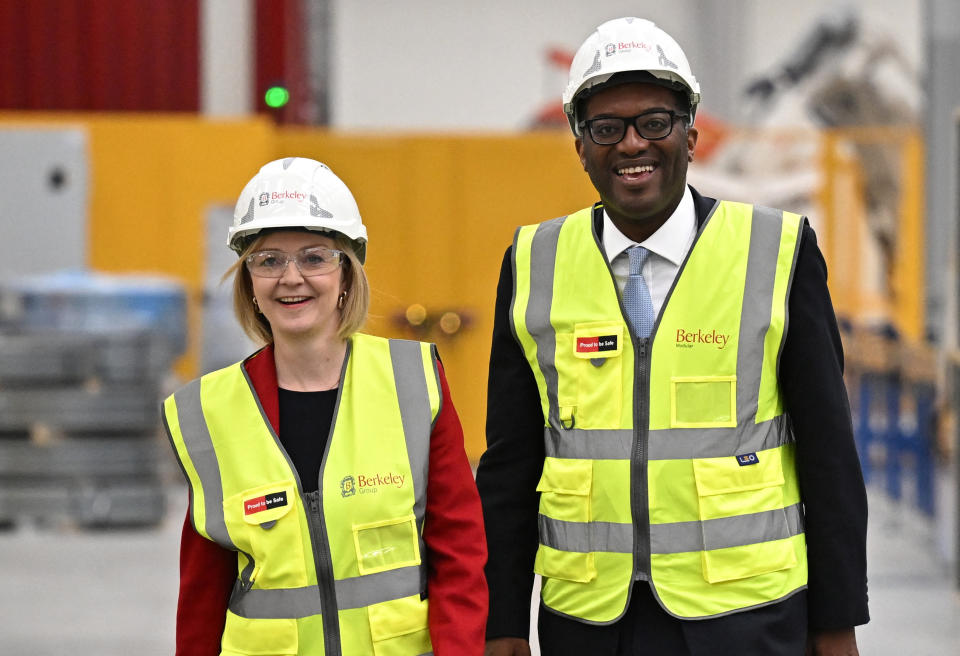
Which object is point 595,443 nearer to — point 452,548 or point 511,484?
point 511,484

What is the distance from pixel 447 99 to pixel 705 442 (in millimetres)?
16955

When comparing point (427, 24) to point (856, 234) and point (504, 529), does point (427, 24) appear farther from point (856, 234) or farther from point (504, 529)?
point (504, 529)

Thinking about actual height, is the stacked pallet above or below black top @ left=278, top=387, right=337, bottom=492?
below

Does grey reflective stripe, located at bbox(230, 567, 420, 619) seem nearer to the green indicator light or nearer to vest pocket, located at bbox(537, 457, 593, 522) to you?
vest pocket, located at bbox(537, 457, 593, 522)

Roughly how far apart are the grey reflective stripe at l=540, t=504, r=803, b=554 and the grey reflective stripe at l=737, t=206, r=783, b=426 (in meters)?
0.17

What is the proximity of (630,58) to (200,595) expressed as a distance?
44.5 inches

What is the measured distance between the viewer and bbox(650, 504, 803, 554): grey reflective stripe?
6.92 feet

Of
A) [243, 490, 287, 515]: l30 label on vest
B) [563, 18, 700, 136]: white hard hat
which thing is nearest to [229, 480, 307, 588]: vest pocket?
[243, 490, 287, 515]: l30 label on vest

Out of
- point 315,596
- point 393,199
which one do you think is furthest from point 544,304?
point 393,199

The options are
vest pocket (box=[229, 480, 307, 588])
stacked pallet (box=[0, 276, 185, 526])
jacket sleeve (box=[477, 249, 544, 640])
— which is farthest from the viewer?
stacked pallet (box=[0, 276, 185, 526])

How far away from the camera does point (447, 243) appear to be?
33.9 feet

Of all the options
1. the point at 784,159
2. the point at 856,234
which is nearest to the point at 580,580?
the point at 856,234

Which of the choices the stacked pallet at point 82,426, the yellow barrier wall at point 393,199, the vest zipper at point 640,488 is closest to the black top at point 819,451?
the vest zipper at point 640,488

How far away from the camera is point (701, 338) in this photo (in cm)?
214
